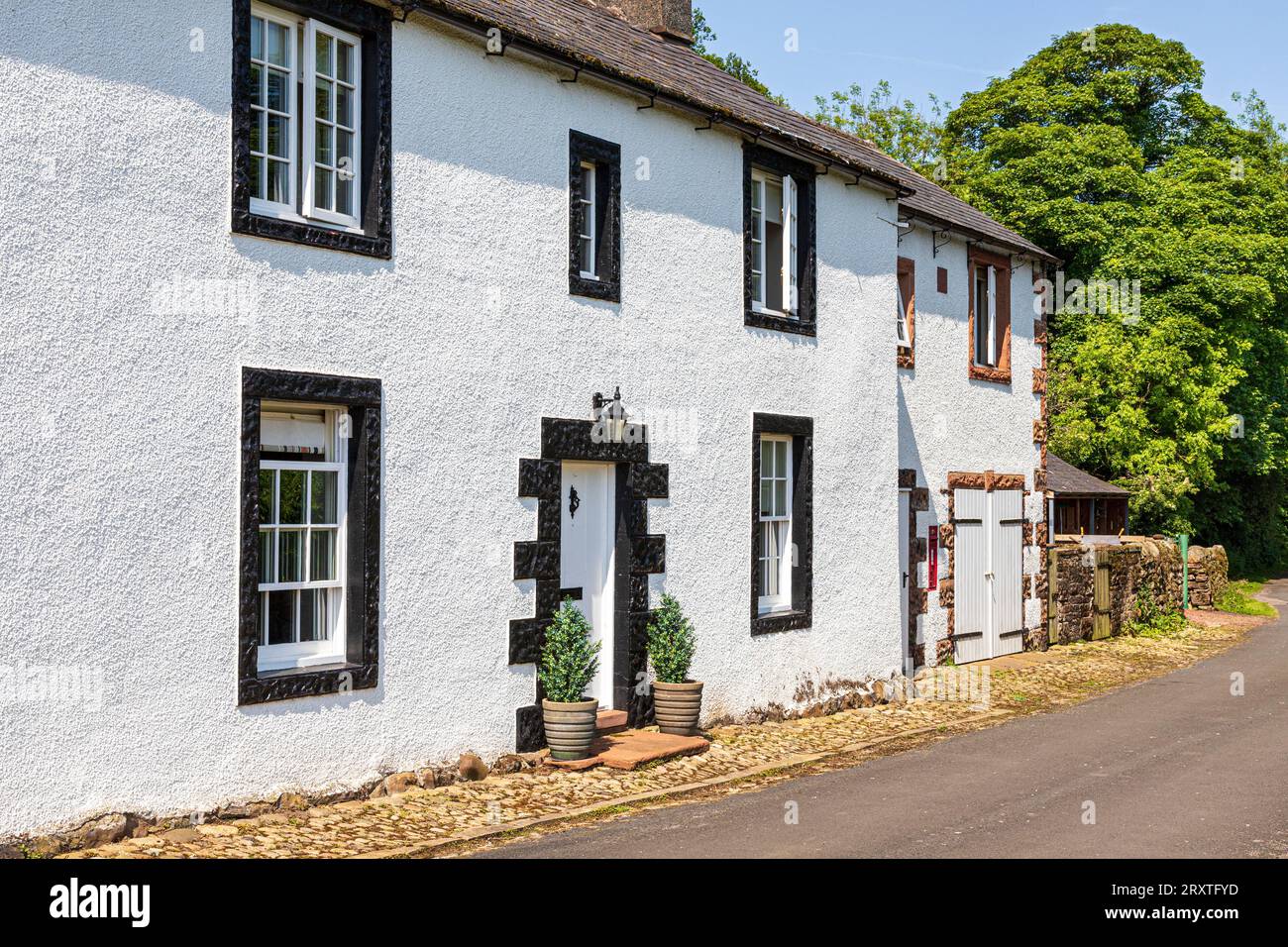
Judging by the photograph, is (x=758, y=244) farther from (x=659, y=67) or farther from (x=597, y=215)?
(x=597, y=215)

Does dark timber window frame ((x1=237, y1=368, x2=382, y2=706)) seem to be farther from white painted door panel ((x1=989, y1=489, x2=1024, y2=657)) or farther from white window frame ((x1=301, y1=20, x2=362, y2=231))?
white painted door panel ((x1=989, y1=489, x2=1024, y2=657))

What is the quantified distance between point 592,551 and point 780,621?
2.82 meters

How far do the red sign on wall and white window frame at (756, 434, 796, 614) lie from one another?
13.4 feet

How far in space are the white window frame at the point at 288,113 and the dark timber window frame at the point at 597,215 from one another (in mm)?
2802

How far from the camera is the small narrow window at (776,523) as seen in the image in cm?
1427

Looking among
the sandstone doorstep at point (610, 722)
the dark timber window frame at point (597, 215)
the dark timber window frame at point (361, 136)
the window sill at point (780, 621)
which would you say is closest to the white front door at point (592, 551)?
the sandstone doorstep at point (610, 722)

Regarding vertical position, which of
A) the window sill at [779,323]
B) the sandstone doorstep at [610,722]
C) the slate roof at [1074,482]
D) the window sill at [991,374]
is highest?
the window sill at [991,374]

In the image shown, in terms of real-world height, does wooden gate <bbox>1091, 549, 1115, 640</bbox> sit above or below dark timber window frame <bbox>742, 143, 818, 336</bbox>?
below

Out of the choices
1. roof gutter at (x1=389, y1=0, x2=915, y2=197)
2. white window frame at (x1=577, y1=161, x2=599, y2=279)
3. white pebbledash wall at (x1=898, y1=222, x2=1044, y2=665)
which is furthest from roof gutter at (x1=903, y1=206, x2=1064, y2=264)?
white window frame at (x1=577, y1=161, x2=599, y2=279)

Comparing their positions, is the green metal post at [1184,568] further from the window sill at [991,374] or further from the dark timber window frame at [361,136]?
the dark timber window frame at [361,136]

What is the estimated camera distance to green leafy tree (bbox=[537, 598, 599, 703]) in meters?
11.0

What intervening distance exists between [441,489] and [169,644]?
2574 millimetres

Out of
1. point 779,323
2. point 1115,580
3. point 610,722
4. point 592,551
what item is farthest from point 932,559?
point 610,722
